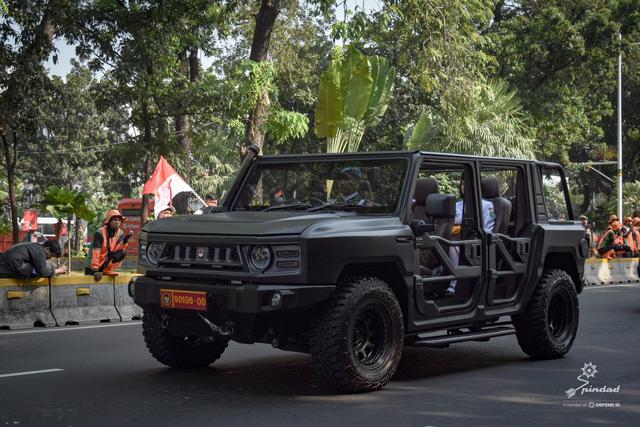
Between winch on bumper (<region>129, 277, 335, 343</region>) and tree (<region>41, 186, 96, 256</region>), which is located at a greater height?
tree (<region>41, 186, 96, 256</region>)

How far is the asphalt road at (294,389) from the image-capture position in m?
6.73

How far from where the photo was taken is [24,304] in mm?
13133

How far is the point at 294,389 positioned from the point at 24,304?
640 centimetres

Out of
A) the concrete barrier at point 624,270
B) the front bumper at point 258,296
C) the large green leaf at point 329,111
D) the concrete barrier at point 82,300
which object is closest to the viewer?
the front bumper at point 258,296

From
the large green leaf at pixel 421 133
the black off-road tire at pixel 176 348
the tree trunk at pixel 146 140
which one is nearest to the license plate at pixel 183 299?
the black off-road tire at pixel 176 348

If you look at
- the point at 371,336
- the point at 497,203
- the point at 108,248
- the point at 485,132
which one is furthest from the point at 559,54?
the point at 371,336

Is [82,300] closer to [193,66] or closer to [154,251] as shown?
[154,251]

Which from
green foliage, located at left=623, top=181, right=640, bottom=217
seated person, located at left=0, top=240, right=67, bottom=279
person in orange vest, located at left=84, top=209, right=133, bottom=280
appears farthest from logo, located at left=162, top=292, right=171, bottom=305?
green foliage, located at left=623, top=181, right=640, bottom=217

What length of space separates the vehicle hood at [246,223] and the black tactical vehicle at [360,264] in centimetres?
1

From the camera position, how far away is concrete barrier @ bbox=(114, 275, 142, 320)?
14391 mm

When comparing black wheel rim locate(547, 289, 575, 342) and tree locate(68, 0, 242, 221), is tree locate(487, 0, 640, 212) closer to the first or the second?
tree locate(68, 0, 242, 221)

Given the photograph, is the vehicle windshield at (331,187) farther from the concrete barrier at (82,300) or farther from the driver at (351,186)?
the concrete barrier at (82,300)

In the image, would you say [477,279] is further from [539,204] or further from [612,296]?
[612,296]

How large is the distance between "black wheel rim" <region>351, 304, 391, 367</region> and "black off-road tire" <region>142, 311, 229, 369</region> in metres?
1.32
